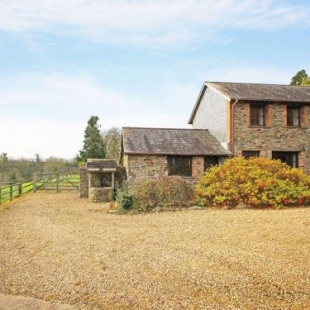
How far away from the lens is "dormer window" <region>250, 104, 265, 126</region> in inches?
873

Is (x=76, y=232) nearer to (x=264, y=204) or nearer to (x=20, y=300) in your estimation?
(x=20, y=300)

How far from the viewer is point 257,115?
73.1ft

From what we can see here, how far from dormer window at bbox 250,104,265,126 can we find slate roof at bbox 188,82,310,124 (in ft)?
2.24

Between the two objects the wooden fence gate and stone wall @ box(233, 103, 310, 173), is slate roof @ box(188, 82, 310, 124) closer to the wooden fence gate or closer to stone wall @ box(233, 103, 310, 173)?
stone wall @ box(233, 103, 310, 173)

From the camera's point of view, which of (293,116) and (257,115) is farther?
(293,116)

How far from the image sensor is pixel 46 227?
40.1 ft

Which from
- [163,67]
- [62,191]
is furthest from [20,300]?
[62,191]

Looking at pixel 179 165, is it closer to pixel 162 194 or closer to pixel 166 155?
pixel 166 155

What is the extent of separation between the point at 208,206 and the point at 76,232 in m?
7.88

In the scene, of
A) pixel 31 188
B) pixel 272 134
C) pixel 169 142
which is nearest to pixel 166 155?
pixel 169 142

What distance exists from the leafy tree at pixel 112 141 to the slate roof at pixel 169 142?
25.0 metres

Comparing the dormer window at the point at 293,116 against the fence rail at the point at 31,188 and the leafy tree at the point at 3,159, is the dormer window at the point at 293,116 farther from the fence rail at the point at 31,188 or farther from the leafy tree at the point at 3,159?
the leafy tree at the point at 3,159

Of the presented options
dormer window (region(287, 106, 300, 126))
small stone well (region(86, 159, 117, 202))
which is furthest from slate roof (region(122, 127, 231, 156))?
dormer window (region(287, 106, 300, 126))

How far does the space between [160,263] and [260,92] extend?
17869mm
